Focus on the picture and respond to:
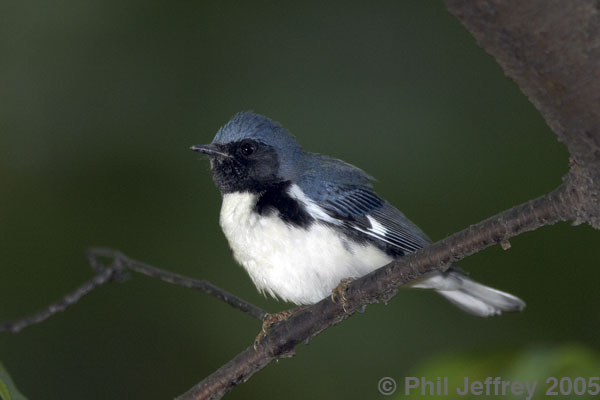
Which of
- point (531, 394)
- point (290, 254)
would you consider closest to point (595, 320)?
point (290, 254)

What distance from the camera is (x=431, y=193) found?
515 cm

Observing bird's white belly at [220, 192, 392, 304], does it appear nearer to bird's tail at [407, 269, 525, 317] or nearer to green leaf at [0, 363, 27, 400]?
bird's tail at [407, 269, 525, 317]

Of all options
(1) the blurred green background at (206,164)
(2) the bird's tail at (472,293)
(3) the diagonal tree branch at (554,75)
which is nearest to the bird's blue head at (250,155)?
(2) the bird's tail at (472,293)

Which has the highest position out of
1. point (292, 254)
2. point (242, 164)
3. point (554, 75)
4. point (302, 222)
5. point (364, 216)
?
point (242, 164)

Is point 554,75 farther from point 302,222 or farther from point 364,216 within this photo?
point 364,216

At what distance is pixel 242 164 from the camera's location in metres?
3.90

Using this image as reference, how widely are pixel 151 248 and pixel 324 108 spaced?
175 cm

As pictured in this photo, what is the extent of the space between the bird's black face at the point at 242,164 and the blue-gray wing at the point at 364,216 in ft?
0.68

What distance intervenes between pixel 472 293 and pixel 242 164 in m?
1.50

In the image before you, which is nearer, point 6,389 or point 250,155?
point 6,389

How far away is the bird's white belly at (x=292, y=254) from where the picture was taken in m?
3.48

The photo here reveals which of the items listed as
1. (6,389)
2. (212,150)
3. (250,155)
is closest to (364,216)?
(250,155)

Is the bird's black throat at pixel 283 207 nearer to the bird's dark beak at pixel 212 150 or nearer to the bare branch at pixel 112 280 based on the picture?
the bird's dark beak at pixel 212 150

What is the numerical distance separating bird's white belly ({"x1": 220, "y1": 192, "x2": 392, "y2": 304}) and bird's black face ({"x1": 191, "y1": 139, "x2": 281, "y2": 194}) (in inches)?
4.8
